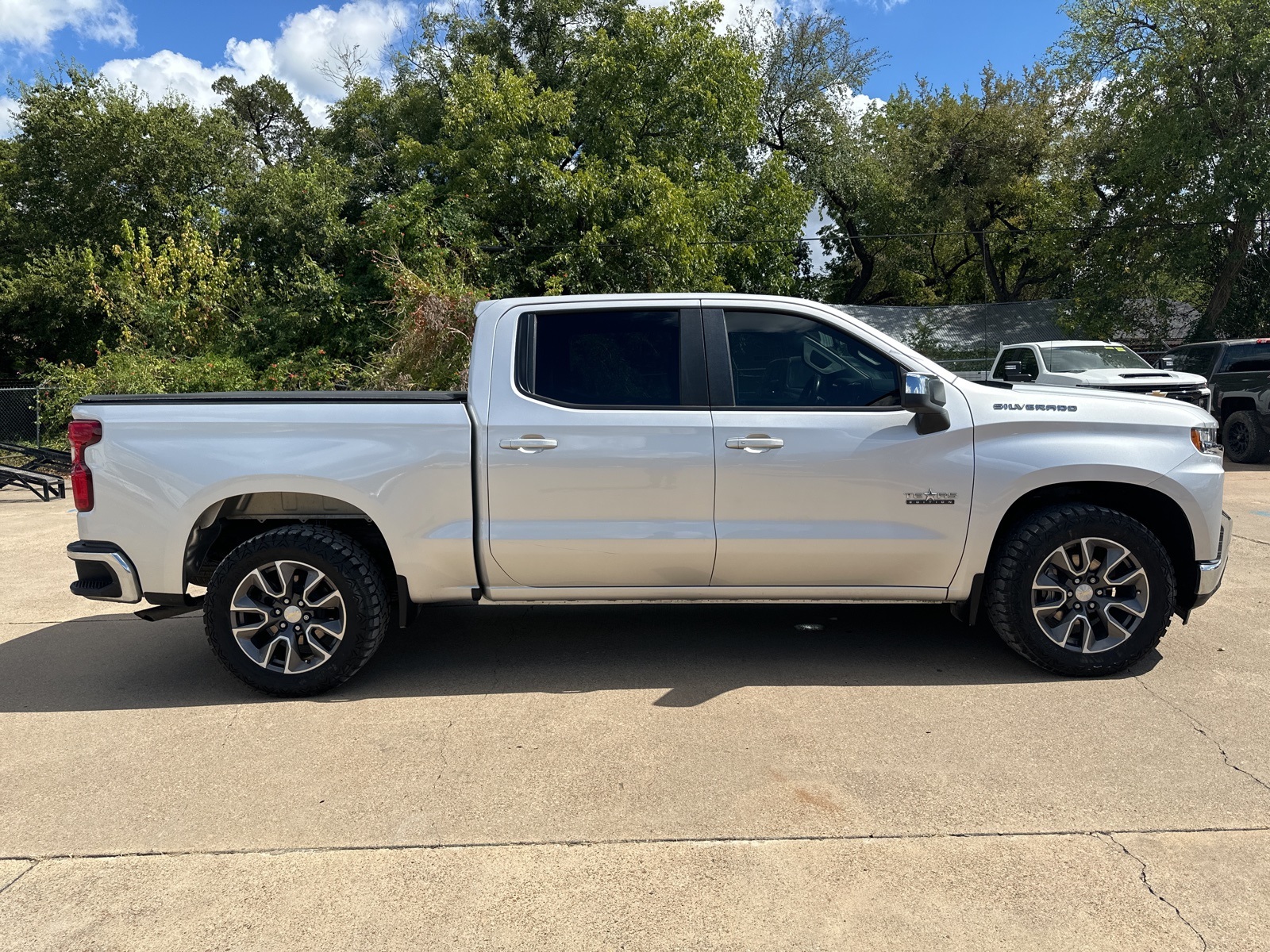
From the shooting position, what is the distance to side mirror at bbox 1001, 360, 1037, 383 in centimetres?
1342

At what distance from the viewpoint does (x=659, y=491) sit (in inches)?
179

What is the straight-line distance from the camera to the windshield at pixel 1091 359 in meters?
13.9

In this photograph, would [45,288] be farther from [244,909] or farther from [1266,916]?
[1266,916]

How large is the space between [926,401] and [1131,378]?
10.4 m

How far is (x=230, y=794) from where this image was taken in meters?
3.62

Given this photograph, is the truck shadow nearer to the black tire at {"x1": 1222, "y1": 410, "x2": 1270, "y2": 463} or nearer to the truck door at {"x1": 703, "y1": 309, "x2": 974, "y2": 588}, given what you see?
the truck door at {"x1": 703, "y1": 309, "x2": 974, "y2": 588}

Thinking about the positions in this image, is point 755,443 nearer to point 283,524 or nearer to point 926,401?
point 926,401

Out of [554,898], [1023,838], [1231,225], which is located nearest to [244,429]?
[554,898]

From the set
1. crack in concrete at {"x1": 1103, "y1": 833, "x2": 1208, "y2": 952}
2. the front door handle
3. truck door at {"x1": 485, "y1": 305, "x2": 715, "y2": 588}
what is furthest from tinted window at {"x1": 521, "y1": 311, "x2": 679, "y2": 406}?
crack in concrete at {"x1": 1103, "y1": 833, "x2": 1208, "y2": 952}

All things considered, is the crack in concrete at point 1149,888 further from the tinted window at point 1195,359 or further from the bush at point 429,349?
the tinted window at point 1195,359

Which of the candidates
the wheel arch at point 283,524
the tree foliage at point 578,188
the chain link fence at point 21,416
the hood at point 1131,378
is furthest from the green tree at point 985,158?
the wheel arch at point 283,524

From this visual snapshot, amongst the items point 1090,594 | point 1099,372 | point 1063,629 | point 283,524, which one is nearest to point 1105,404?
point 1090,594

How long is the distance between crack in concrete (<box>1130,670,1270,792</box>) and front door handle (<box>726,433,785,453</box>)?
7.11 feet

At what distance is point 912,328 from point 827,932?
1129 inches
